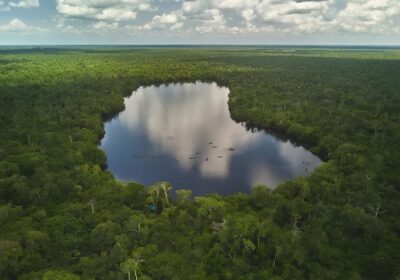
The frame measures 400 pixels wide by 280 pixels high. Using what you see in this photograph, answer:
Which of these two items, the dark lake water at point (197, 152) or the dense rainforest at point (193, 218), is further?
the dark lake water at point (197, 152)

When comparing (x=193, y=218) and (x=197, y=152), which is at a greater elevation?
(x=193, y=218)

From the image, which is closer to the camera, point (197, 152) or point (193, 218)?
point (193, 218)

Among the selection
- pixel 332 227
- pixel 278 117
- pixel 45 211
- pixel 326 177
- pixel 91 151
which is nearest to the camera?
pixel 332 227

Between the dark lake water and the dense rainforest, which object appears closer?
the dense rainforest

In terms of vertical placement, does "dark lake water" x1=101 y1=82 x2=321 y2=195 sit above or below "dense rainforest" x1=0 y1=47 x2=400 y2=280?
below

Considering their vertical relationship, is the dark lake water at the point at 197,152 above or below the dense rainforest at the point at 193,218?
below

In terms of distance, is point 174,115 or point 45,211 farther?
point 174,115

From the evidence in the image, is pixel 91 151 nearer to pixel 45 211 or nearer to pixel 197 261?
pixel 45 211

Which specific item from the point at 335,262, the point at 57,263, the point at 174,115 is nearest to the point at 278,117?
the point at 174,115
